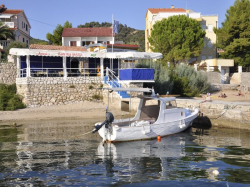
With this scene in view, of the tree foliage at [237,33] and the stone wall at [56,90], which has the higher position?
the tree foliage at [237,33]

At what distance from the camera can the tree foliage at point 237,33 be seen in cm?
4359

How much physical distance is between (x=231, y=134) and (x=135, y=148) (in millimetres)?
6301

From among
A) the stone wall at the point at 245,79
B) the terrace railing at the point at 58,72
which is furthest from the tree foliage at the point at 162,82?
the stone wall at the point at 245,79

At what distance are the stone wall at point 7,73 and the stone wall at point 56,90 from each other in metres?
3.20

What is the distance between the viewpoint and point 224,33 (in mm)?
45250

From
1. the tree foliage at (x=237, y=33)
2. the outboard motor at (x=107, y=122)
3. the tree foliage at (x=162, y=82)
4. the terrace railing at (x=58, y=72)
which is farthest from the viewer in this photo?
the tree foliage at (x=237, y=33)

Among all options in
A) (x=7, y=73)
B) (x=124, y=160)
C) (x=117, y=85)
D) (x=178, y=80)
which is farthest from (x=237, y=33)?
(x=124, y=160)

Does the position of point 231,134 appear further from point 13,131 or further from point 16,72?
point 16,72

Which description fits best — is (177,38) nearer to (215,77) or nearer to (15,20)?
(215,77)

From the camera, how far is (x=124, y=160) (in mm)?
12664

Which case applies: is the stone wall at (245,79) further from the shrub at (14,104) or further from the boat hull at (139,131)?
the shrub at (14,104)

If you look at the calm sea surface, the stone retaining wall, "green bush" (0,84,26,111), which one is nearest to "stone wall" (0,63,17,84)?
"green bush" (0,84,26,111)

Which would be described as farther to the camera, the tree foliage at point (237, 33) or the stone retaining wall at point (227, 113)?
the tree foliage at point (237, 33)

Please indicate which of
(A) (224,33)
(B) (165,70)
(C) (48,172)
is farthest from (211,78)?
(C) (48,172)
